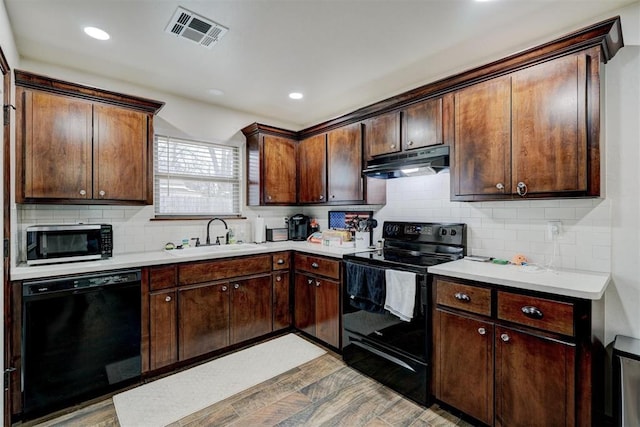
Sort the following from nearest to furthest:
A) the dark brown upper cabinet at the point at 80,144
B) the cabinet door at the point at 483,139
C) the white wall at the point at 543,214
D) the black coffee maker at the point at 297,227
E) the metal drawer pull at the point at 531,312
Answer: the metal drawer pull at the point at 531,312 < the white wall at the point at 543,214 < the cabinet door at the point at 483,139 < the dark brown upper cabinet at the point at 80,144 < the black coffee maker at the point at 297,227

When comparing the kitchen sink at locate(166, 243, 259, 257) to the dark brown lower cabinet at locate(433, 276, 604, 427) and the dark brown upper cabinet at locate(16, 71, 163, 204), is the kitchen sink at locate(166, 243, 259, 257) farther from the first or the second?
the dark brown lower cabinet at locate(433, 276, 604, 427)

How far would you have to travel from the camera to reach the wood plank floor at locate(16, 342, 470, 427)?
6.54ft

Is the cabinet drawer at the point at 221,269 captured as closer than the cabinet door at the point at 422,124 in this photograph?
No

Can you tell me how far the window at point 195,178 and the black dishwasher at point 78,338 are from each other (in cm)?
114

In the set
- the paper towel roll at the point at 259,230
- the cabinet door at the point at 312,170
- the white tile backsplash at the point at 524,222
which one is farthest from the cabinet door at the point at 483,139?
the paper towel roll at the point at 259,230

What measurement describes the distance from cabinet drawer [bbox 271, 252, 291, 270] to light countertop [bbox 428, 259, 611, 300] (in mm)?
1650

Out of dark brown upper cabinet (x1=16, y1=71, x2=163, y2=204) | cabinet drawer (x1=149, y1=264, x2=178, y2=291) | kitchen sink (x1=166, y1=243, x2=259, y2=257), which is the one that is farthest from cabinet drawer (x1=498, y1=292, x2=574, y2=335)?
dark brown upper cabinet (x1=16, y1=71, x2=163, y2=204)

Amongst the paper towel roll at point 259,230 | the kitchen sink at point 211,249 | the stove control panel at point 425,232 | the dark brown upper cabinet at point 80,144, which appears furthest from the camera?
the paper towel roll at point 259,230

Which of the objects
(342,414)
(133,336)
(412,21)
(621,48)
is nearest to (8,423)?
(133,336)

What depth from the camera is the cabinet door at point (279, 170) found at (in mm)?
3648

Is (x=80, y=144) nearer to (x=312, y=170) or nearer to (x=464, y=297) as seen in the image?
(x=312, y=170)

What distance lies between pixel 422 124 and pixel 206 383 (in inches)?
108

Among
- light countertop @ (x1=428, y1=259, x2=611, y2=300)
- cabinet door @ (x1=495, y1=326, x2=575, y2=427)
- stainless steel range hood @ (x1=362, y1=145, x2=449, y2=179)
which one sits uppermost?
stainless steel range hood @ (x1=362, y1=145, x2=449, y2=179)

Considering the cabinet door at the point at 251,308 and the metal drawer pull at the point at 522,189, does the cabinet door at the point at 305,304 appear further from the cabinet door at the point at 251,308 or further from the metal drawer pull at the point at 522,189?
the metal drawer pull at the point at 522,189
